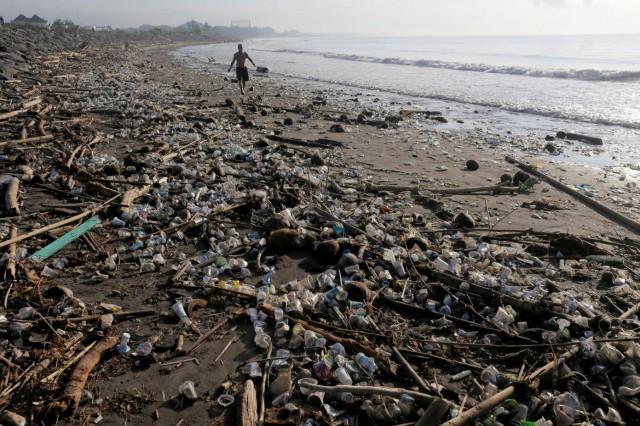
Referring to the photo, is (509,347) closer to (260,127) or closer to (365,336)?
(365,336)

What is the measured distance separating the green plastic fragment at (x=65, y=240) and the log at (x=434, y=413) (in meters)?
3.89

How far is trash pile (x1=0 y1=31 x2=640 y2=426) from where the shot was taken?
2.77 metres

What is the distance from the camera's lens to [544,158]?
9.93 m

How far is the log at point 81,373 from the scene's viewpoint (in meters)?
2.60

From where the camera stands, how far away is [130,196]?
19.1 feet

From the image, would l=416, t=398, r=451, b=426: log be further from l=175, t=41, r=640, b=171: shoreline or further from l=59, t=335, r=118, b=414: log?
l=175, t=41, r=640, b=171: shoreline

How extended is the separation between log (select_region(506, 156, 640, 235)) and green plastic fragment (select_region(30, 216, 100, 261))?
6998mm

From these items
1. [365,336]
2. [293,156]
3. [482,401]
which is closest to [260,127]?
[293,156]

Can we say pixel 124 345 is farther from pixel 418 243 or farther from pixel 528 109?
pixel 528 109

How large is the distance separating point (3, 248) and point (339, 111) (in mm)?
Result: 12049

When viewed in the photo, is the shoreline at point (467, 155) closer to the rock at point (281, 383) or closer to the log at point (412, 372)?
the log at point (412, 372)

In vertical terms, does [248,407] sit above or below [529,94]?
below

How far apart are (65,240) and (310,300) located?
9.27 feet

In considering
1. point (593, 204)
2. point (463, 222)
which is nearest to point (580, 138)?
point (593, 204)
